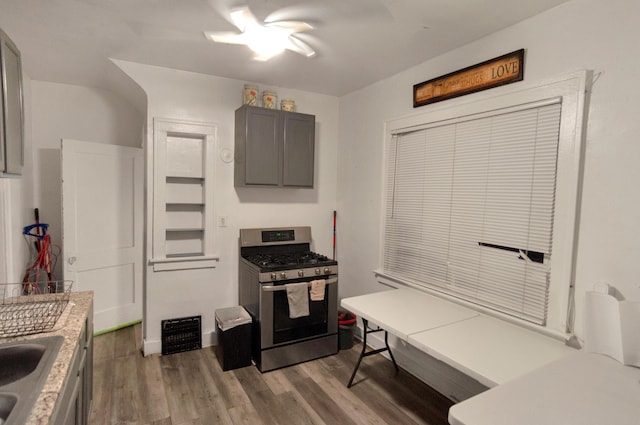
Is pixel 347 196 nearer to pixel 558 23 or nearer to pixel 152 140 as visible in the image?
pixel 152 140

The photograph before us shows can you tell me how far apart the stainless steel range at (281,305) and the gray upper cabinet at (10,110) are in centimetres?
176

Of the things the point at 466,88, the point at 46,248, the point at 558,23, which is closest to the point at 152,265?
the point at 46,248

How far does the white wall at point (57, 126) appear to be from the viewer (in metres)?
3.39

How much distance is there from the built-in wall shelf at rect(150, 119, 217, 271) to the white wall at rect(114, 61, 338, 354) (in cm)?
7

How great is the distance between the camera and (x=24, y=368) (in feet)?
4.81

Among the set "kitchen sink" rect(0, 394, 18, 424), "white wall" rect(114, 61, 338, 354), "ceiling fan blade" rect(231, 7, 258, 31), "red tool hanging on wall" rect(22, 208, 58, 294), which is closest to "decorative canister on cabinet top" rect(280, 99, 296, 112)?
"white wall" rect(114, 61, 338, 354)

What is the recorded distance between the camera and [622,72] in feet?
5.43

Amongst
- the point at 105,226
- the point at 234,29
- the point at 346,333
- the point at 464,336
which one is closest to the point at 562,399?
Result: the point at 464,336

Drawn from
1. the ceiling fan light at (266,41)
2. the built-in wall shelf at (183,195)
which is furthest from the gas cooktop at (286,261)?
the ceiling fan light at (266,41)

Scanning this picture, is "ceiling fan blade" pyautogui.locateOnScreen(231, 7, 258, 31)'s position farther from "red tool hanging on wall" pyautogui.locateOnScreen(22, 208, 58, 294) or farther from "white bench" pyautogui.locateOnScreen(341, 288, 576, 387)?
"red tool hanging on wall" pyautogui.locateOnScreen(22, 208, 58, 294)

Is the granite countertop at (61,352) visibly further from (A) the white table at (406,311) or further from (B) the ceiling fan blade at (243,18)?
(B) the ceiling fan blade at (243,18)

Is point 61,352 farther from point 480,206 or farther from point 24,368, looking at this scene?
point 480,206

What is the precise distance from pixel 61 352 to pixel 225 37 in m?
1.94

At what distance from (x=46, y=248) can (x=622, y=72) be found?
4.51 meters
